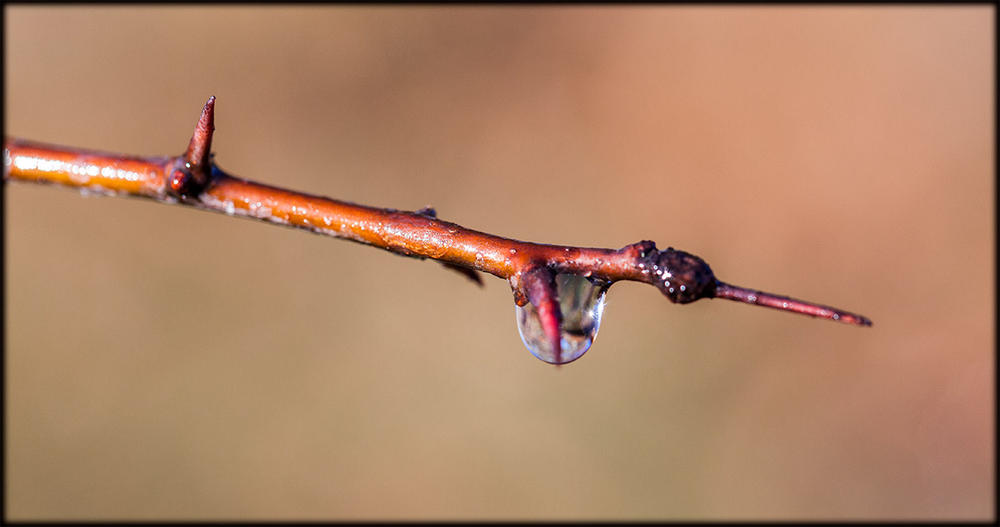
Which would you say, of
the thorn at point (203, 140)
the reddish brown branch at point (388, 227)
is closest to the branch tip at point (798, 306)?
the reddish brown branch at point (388, 227)

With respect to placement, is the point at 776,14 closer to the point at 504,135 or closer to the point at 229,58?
the point at 504,135

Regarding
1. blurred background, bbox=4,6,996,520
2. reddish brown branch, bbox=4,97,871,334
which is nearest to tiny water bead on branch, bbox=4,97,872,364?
reddish brown branch, bbox=4,97,871,334

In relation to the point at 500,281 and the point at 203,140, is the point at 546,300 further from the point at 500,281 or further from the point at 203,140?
the point at 500,281

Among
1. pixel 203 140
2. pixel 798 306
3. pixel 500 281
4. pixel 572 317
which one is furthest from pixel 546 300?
pixel 500 281

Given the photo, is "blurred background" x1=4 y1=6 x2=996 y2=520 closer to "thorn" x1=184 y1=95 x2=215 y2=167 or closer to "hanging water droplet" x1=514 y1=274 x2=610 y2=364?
"hanging water droplet" x1=514 y1=274 x2=610 y2=364

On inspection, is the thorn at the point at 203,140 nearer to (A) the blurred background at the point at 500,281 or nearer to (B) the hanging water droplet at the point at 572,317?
(B) the hanging water droplet at the point at 572,317
